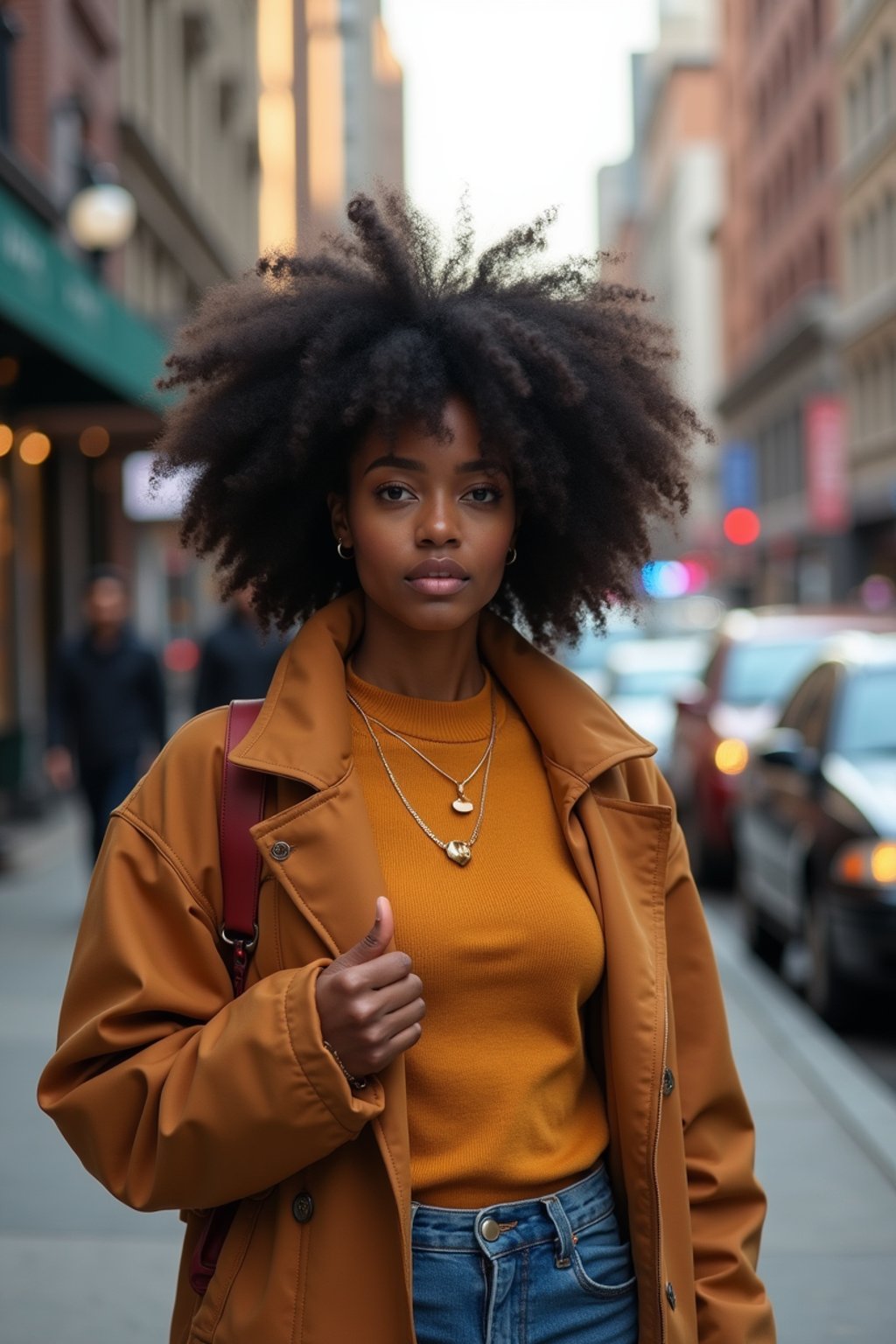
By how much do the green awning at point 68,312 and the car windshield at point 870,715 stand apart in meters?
3.62

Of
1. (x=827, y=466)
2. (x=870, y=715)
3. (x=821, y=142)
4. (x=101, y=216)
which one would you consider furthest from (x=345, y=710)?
(x=821, y=142)

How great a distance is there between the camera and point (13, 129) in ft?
50.6

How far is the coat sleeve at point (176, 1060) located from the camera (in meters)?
2.11

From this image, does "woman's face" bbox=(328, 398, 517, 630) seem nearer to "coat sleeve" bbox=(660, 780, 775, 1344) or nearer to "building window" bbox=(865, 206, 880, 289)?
"coat sleeve" bbox=(660, 780, 775, 1344)

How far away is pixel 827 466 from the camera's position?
149 feet

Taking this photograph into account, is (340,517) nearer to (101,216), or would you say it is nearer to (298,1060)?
(298,1060)

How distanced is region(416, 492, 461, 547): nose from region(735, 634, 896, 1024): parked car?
537 centimetres

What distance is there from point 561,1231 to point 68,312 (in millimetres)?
9666

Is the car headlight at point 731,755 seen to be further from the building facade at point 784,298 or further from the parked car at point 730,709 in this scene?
the building facade at point 784,298

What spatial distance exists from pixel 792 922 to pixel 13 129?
10.4 m

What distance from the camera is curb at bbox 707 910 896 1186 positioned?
6074 millimetres

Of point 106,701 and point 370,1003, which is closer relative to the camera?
point 370,1003

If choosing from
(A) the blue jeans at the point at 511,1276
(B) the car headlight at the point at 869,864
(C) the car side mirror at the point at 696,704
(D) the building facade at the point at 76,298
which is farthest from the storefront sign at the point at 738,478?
(A) the blue jeans at the point at 511,1276

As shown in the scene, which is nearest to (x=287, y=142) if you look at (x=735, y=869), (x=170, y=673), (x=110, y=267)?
(x=170, y=673)
